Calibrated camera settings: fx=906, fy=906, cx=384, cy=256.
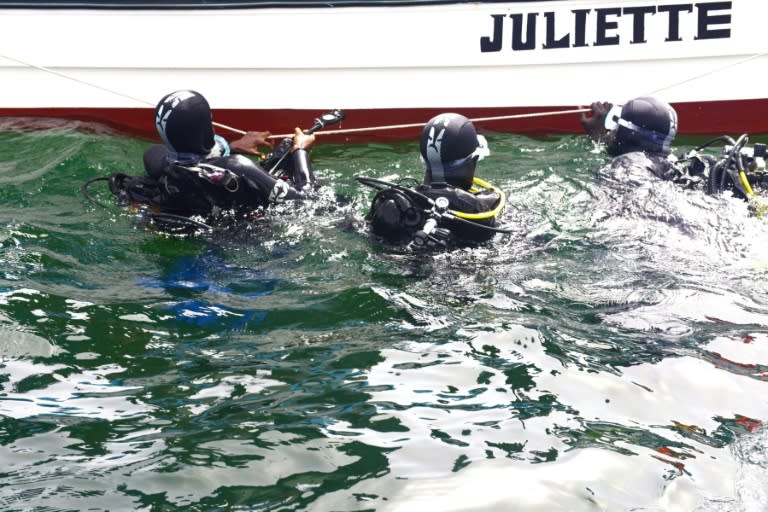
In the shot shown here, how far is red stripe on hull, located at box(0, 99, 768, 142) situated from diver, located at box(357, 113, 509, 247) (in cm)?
302

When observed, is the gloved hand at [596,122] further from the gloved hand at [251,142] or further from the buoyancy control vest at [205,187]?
the buoyancy control vest at [205,187]

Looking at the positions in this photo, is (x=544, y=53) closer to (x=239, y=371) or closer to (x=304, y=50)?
(x=304, y=50)

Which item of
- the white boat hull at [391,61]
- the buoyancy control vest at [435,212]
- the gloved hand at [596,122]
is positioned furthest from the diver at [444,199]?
the white boat hull at [391,61]

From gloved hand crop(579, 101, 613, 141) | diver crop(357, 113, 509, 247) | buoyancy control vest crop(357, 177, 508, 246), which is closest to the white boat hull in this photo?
gloved hand crop(579, 101, 613, 141)

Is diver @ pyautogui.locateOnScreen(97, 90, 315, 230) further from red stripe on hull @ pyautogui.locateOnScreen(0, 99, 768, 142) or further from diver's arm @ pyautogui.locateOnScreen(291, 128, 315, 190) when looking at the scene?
red stripe on hull @ pyautogui.locateOnScreen(0, 99, 768, 142)

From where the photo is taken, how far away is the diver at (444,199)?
4.96 metres

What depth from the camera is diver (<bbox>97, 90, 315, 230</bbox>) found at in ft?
17.5

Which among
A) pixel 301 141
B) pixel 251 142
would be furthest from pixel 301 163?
pixel 251 142

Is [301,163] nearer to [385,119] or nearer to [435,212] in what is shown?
[435,212]

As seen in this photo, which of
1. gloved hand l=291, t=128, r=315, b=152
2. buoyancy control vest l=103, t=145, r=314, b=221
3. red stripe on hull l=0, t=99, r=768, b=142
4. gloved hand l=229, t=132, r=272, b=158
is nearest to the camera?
buoyancy control vest l=103, t=145, r=314, b=221

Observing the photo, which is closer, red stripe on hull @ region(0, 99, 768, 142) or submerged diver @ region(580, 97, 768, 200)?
submerged diver @ region(580, 97, 768, 200)

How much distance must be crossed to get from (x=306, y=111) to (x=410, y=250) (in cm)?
353

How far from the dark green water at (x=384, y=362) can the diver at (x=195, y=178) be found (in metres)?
0.18

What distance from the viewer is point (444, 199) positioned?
486 cm
